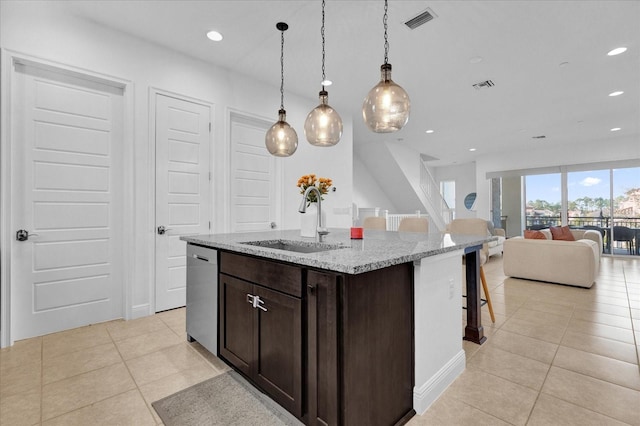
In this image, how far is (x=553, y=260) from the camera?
4395 millimetres

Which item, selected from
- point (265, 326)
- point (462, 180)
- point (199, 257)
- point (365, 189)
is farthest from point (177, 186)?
point (462, 180)

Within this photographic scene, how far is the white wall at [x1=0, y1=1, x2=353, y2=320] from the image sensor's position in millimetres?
2605

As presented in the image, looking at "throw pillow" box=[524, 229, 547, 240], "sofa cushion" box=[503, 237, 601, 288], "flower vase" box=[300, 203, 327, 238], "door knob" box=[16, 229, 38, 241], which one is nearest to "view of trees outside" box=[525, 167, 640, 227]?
"sofa cushion" box=[503, 237, 601, 288]

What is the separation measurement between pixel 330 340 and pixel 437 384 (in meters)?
0.93

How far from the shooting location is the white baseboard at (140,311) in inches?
122

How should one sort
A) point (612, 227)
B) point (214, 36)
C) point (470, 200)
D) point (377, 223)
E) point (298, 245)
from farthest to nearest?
point (470, 200)
point (612, 227)
point (377, 223)
point (214, 36)
point (298, 245)

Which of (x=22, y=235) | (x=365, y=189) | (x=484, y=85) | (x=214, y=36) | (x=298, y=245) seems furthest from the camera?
(x=365, y=189)

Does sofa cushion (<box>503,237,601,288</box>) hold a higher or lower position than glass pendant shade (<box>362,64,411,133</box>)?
lower

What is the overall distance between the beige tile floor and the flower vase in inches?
45.0

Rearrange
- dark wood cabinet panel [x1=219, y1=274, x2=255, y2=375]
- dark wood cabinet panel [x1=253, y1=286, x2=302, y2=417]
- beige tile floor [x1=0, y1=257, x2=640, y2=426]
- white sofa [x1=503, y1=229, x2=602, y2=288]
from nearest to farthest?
dark wood cabinet panel [x1=253, y1=286, x2=302, y2=417] → beige tile floor [x1=0, y1=257, x2=640, y2=426] → dark wood cabinet panel [x1=219, y1=274, x2=255, y2=375] → white sofa [x1=503, y1=229, x2=602, y2=288]

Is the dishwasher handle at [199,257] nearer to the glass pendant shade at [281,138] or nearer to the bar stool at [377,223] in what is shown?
A: the glass pendant shade at [281,138]

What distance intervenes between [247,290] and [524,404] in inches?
67.4

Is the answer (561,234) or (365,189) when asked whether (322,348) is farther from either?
(365,189)

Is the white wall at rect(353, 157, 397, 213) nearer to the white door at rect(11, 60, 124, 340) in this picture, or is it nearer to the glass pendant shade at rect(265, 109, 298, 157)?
the glass pendant shade at rect(265, 109, 298, 157)
